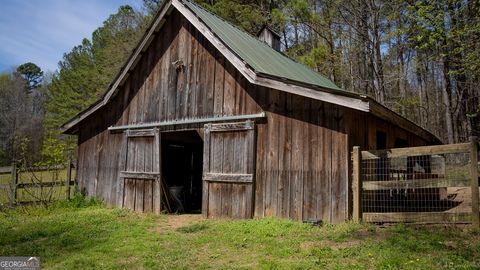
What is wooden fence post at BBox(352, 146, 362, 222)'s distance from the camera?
8188 millimetres

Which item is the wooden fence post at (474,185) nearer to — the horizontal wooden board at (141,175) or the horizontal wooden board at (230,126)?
the horizontal wooden board at (230,126)

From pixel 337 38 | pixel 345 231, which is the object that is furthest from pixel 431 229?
pixel 337 38

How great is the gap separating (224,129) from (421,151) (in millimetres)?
5049

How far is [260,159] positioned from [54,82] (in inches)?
1418

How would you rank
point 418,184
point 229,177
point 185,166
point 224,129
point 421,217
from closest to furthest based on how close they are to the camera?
point 418,184 → point 421,217 → point 229,177 → point 224,129 → point 185,166

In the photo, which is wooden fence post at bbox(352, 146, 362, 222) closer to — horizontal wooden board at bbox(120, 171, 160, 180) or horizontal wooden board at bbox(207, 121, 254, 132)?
horizontal wooden board at bbox(207, 121, 254, 132)

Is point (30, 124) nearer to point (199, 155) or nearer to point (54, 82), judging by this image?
point (54, 82)

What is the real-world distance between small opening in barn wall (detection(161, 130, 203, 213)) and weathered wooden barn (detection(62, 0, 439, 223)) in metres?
0.13

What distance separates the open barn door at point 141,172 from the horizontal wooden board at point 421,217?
649 cm

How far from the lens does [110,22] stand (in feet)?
118

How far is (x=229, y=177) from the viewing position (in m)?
10.3

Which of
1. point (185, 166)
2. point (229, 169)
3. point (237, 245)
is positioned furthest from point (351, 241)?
point (185, 166)

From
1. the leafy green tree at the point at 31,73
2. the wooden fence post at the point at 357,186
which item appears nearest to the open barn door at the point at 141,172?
the wooden fence post at the point at 357,186

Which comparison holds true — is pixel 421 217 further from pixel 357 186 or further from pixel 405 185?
pixel 357 186
